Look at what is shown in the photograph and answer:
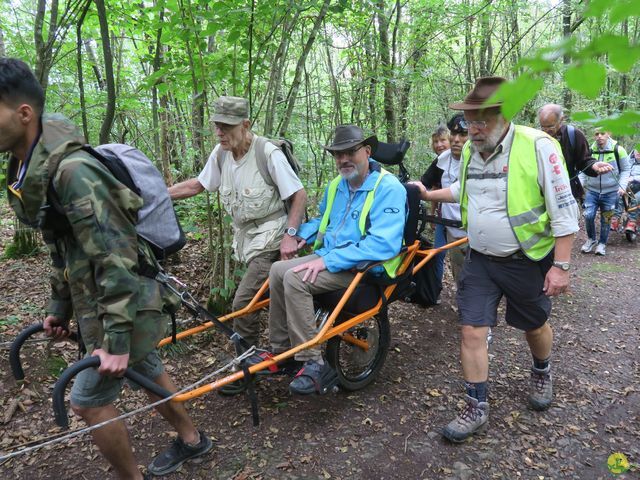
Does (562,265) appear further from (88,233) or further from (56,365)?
(56,365)

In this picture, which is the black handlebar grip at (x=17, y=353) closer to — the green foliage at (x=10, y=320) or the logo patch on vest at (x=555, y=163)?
the green foliage at (x=10, y=320)

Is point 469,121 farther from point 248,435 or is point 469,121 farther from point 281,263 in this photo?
point 248,435

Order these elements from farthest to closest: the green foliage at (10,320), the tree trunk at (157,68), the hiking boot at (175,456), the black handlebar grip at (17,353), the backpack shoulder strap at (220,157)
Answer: the tree trunk at (157,68) → the green foliage at (10,320) → the backpack shoulder strap at (220,157) → the hiking boot at (175,456) → the black handlebar grip at (17,353)

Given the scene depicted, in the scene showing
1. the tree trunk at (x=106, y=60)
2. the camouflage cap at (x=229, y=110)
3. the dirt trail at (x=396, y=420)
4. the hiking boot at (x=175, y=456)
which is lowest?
the dirt trail at (x=396, y=420)

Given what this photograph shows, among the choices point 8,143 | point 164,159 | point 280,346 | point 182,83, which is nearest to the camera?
point 8,143

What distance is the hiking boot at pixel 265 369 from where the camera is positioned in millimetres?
3027

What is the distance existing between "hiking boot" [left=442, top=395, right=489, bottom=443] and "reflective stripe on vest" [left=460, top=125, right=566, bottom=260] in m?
1.14

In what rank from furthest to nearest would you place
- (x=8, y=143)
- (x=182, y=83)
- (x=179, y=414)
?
(x=182, y=83) < (x=179, y=414) < (x=8, y=143)

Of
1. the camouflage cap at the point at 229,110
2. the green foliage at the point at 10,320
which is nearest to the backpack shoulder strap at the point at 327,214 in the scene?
the camouflage cap at the point at 229,110

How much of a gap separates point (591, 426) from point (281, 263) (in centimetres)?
264

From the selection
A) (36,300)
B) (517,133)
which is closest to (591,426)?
(517,133)

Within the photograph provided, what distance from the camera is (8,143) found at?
201cm

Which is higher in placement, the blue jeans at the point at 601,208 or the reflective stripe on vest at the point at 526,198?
the reflective stripe on vest at the point at 526,198

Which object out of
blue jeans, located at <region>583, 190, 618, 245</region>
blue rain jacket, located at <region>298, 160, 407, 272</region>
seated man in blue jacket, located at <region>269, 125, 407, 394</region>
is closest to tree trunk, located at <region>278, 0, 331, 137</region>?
seated man in blue jacket, located at <region>269, 125, 407, 394</region>
